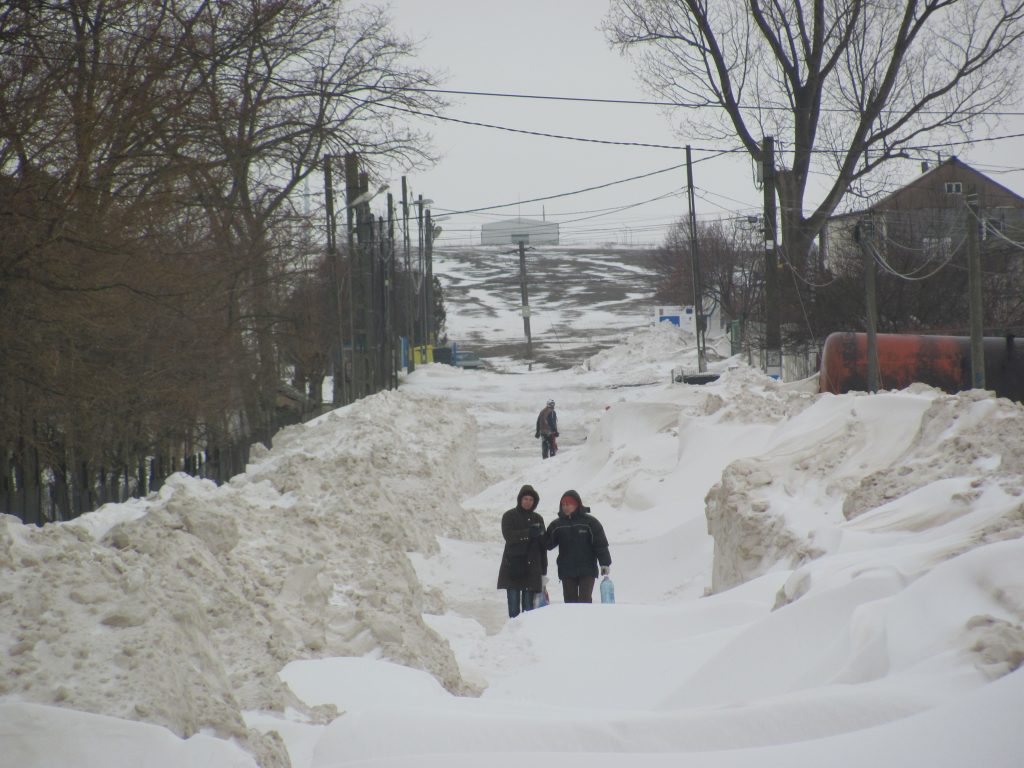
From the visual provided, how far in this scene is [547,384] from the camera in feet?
132

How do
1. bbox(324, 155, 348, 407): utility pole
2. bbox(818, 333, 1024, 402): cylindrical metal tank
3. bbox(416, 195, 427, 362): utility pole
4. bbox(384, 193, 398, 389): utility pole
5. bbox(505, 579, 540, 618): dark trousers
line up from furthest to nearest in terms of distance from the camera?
1. bbox(416, 195, 427, 362): utility pole
2. bbox(384, 193, 398, 389): utility pole
3. bbox(324, 155, 348, 407): utility pole
4. bbox(818, 333, 1024, 402): cylindrical metal tank
5. bbox(505, 579, 540, 618): dark trousers

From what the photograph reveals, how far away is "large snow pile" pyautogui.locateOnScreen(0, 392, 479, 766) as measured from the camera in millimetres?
4363

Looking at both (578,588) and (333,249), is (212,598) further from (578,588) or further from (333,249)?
(333,249)

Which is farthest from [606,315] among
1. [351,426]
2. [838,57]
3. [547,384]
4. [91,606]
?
[91,606]

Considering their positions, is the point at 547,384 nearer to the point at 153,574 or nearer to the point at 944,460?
the point at 944,460

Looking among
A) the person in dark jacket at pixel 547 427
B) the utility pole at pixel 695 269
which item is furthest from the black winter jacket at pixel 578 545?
the utility pole at pixel 695 269

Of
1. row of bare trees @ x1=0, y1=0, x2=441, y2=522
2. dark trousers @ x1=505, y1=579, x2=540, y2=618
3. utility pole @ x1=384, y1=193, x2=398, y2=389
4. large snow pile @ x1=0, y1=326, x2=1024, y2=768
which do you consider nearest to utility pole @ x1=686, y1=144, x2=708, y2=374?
utility pole @ x1=384, y1=193, x2=398, y2=389

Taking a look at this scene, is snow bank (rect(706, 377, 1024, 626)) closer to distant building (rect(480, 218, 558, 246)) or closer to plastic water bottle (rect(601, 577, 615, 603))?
plastic water bottle (rect(601, 577, 615, 603))

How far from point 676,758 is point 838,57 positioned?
27.4 metres

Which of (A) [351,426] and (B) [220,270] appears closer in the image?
(B) [220,270]

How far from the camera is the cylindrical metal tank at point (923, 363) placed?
19.4 m

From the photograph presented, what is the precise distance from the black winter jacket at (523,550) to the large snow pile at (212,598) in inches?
33.1

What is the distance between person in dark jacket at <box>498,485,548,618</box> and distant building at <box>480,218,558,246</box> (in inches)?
3340

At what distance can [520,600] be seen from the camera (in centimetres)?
1046
